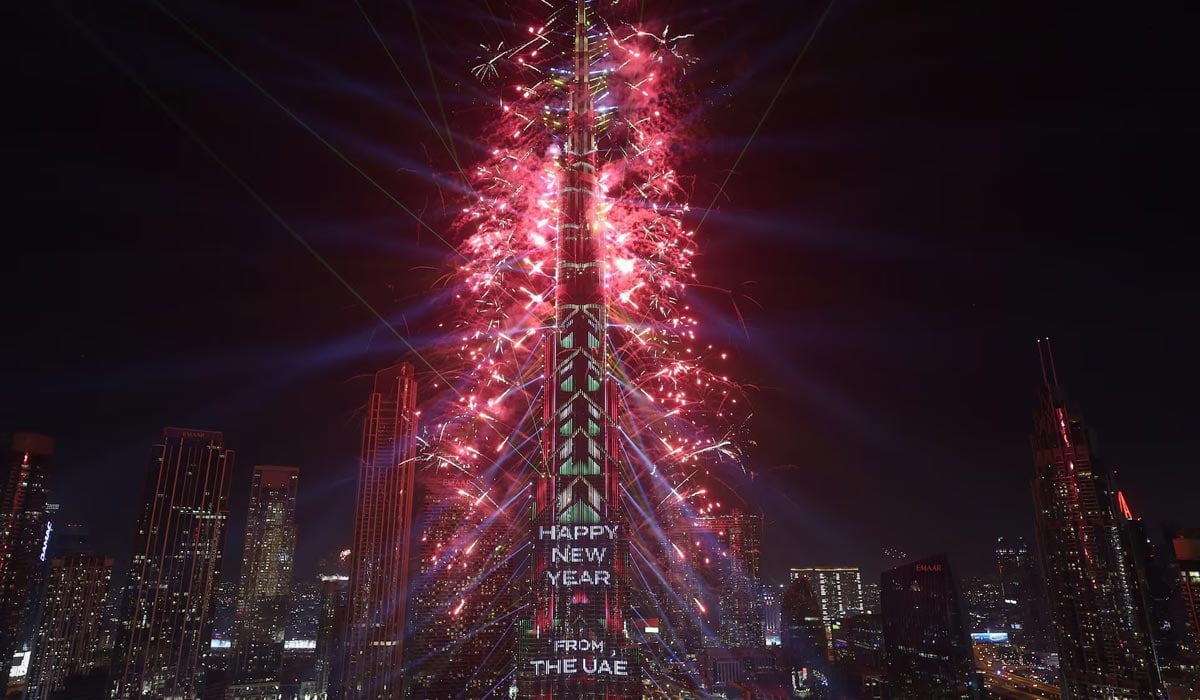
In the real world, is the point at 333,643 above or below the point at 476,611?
below

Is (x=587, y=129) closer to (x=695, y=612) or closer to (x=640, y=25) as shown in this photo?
(x=640, y=25)

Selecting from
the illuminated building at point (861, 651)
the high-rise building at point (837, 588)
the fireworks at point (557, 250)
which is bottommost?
the illuminated building at point (861, 651)

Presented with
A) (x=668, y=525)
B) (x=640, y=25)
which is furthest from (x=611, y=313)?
(x=668, y=525)

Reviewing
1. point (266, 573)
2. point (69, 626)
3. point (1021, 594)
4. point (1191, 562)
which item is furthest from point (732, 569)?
point (266, 573)

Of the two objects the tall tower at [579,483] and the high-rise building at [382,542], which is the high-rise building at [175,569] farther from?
the tall tower at [579,483]

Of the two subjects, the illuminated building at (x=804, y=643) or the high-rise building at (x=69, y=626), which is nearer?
the illuminated building at (x=804, y=643)

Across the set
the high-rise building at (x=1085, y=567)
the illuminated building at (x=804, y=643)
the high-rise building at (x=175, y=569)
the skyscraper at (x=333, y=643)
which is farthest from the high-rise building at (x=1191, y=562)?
the high-rise building at (x=175, y=569)

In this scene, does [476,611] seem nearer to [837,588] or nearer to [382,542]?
[382,542]
